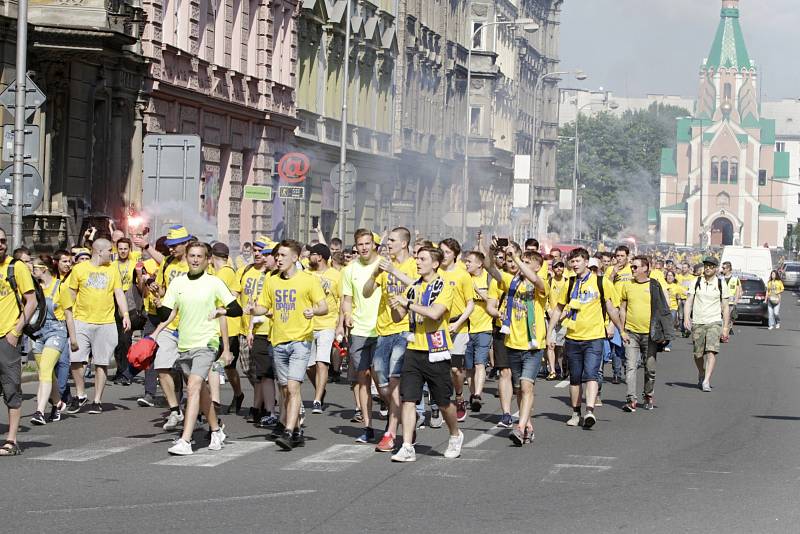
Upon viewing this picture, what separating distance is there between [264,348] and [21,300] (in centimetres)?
284

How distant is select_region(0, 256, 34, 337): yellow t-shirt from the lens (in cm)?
1246

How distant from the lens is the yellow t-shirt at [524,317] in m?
14.6

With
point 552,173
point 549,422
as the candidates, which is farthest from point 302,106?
point 552,173

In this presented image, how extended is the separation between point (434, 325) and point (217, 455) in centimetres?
201

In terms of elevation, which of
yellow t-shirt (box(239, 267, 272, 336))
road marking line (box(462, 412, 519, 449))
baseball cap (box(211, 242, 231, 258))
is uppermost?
baseball cap (box(211, 242, 231, 258))

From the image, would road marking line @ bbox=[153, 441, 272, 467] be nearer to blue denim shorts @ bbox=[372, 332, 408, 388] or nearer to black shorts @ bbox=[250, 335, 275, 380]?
blue denim shorts @ bbox=[372, 332, 408, 388]

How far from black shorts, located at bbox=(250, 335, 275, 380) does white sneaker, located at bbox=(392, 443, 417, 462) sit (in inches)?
102

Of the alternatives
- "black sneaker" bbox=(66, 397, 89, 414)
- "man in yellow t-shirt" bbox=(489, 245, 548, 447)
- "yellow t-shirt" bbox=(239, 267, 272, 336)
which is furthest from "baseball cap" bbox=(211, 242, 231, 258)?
"man in yellow t-shirt" bbox=(489, 245, 548, 447)

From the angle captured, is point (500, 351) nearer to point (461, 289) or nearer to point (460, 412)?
point (460, 412)

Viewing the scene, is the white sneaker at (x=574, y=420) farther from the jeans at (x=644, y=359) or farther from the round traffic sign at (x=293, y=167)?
the round traffic sign at (x=293, y=167)

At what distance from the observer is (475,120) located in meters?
70.9

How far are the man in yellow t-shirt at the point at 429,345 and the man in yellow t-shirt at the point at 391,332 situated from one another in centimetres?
32

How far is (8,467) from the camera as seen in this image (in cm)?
1157

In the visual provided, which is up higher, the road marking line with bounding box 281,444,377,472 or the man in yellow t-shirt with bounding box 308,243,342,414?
the man in yellow t-shirt with bounding box 308,243,342,414
